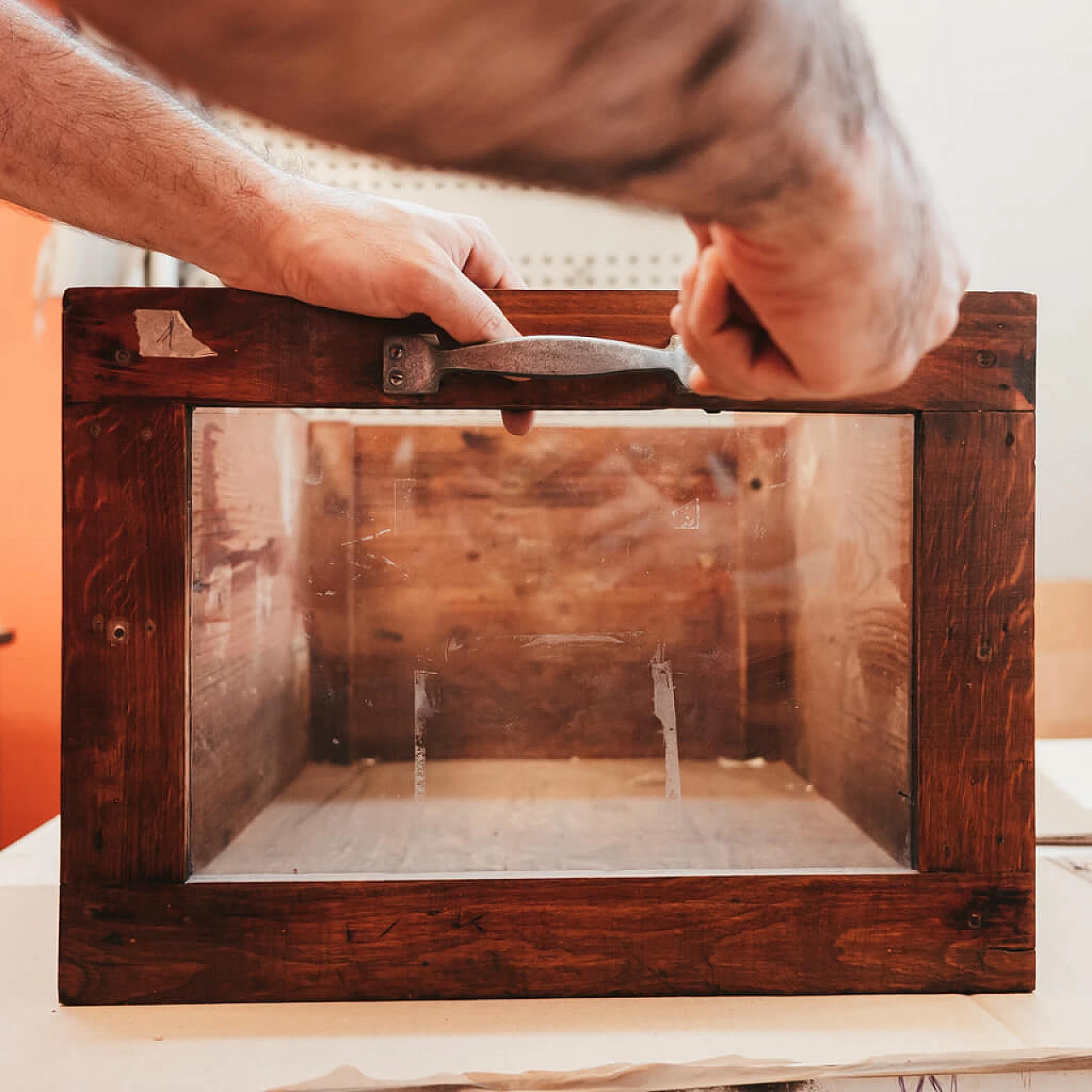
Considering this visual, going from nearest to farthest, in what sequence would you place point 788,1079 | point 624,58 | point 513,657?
point 624,58 < point 788,1079 < point 513,657

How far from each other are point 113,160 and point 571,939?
0.61 meters

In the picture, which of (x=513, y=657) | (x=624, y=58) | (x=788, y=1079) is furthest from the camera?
(x=513, y=657)

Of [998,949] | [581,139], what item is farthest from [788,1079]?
A: [581,139]

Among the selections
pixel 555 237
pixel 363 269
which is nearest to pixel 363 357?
pixel 363 269

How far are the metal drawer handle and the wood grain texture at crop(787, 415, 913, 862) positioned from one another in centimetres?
12

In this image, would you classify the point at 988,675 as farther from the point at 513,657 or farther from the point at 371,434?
the point at 371,434

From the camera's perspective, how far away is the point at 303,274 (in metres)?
0.48

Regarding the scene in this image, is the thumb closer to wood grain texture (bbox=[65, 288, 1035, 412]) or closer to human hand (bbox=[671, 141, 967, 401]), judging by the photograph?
wood grain texture (bbox=[65, 288, 1035, 412])

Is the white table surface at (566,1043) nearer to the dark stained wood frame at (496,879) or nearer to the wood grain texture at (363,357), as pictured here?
the dark stained wood frame at (496,879)

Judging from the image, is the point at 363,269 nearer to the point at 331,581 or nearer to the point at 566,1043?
the point at 331,581

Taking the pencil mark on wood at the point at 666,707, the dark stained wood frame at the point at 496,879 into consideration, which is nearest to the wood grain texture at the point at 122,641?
the dark stained wood frame at the point at 496,879

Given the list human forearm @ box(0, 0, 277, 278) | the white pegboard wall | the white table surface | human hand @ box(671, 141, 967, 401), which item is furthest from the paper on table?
the white pegboard wall

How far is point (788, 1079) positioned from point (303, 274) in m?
0.58

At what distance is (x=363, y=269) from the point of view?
1.58ft
